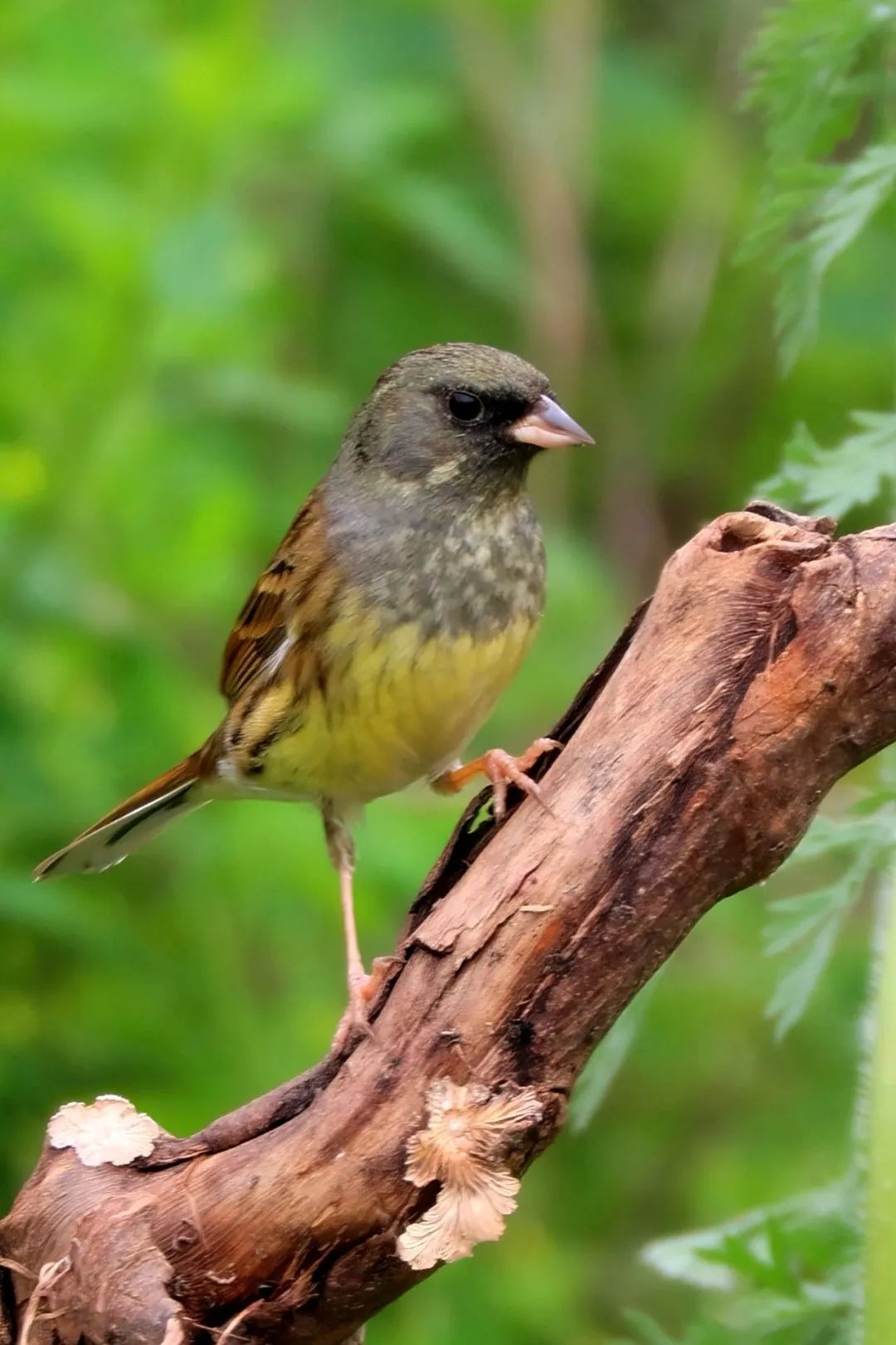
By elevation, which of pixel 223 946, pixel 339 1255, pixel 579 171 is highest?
pixel 579 171

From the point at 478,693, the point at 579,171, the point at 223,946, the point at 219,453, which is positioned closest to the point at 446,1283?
the point at 223,946

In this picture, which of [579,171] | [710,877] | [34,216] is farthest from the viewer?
[579,171]

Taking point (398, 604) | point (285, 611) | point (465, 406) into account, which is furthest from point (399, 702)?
point (465, 406)

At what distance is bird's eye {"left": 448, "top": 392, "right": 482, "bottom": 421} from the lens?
2.96 metres

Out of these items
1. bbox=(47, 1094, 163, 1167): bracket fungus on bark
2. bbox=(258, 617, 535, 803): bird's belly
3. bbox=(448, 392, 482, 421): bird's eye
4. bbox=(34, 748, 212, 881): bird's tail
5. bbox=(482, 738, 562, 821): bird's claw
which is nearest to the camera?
bbox=(482, 738, 562, 821): bird's claw

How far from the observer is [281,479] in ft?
15.4

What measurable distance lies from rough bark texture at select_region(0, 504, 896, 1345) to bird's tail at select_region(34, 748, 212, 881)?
3.68ft

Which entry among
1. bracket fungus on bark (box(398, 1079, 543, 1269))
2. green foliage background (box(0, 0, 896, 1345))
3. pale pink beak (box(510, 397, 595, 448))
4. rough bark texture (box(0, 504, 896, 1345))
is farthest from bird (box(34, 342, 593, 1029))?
bracket fungus on bark (box(398, 1079, 543, 1269))

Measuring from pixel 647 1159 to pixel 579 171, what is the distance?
9.91 feet

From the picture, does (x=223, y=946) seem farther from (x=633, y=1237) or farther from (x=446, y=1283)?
(x=633, y=1237)

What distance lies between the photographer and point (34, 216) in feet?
10.8

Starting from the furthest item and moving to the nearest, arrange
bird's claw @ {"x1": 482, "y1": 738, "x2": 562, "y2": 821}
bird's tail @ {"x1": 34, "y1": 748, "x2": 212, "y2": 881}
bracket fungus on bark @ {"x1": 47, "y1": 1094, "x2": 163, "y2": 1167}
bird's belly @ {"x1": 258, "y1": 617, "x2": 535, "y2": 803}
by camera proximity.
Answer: bird's tail @ {"x1": 34, "y1": 748, "x2": 212, "y2": 881}
bird's belly @ {"x1": 258, "y1": 617, "x2": 535, "y2": 803}
bracket fungus on bark @ {"x1": 47, "y1": 1094, "x2": 163, "y2": 1167}
bird's claw @ {"x1": 482, "y1": 738, "x2": 562, "y2": 821}

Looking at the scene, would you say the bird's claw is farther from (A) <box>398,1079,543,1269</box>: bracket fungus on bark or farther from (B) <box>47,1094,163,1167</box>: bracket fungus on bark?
(B) <box>47,1094,163,1167</box>: bracket fungus on bark

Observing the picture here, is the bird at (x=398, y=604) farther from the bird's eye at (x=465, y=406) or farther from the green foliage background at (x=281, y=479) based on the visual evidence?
the green foliage background at (x=281, y=479)
